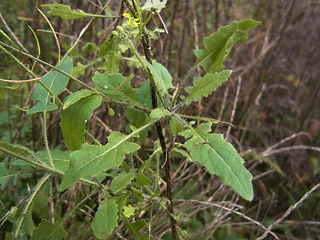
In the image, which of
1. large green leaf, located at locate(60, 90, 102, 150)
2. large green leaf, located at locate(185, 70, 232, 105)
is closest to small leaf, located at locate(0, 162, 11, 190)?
large green leaf, located at locate(60, 90, 102, 150)

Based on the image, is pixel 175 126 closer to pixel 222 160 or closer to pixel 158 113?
pixel 158 113

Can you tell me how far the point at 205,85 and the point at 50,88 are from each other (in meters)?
0.51

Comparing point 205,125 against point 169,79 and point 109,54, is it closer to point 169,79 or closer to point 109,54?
point 169,79

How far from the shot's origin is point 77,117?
36.3 inches

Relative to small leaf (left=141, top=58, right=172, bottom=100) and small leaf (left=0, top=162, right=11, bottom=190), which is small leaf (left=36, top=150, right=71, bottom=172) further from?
small leaf (left=141, top=58, right=172, bottom=100)

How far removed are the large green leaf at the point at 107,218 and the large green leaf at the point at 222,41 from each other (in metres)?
0.54

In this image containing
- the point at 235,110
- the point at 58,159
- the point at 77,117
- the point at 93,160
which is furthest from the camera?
the point at 235,110

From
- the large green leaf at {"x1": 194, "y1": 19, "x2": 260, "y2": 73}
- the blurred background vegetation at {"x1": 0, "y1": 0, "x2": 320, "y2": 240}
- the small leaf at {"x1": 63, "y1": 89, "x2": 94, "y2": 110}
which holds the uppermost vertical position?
the large green leaf at {"x1": 194, "y1": 19, "x2": 260, "y2": 73}

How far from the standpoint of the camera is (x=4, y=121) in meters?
1.98

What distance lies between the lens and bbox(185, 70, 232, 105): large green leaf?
1001mm

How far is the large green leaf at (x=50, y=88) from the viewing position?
3.48ft

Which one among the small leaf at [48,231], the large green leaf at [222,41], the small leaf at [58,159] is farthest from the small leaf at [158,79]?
the small leaf at [48,231]

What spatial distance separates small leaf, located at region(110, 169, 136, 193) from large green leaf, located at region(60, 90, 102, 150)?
0.16 m

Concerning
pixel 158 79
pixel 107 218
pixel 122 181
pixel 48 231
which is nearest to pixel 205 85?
pixel 158 79
